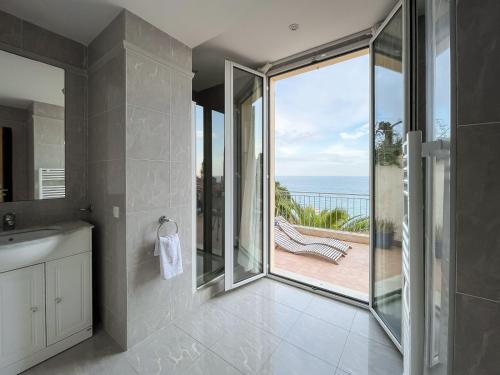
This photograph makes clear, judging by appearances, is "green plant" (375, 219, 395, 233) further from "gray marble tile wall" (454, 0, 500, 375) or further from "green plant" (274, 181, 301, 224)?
"green plant" (274, 181, 301, 224)

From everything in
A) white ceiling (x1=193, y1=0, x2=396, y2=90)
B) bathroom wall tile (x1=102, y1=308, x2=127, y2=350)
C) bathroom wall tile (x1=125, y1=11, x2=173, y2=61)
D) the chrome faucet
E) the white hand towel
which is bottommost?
bathroom wall tile (x1=102, y1=308, x2=127, y2=350)

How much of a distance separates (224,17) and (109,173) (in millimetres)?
1500

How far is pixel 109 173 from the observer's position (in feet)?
5.93

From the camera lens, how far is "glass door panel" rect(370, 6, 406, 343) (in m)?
1.65

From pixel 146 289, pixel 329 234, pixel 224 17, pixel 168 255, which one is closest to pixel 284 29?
pixel 224 17

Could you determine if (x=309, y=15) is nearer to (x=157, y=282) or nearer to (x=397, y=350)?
(x=157, y=282)

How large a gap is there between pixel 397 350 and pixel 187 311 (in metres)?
1.74

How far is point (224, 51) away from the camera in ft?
7.67

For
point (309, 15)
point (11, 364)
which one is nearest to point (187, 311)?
point (11, 364)

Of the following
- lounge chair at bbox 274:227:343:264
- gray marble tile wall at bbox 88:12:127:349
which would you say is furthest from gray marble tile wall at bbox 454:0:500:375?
lounge chair at bbox 274:227:343:264

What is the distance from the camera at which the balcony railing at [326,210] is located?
4820 millimetres

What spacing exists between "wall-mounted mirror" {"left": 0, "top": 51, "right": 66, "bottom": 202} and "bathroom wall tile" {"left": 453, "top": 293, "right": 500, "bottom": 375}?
2.58 meters

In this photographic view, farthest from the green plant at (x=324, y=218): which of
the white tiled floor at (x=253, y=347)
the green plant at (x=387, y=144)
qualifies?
the green plant at (x=387, y=144)

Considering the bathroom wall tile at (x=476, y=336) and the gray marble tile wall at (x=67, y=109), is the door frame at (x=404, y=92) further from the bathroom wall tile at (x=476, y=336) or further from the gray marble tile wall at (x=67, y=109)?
the gray marble tile wall at (x=67, y=109)
